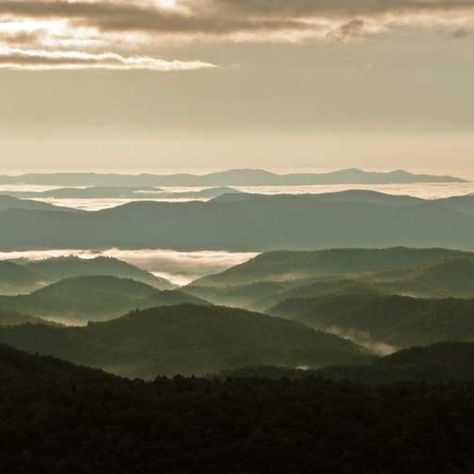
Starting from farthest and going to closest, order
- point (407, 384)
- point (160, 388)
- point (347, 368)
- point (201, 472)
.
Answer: point (347, 368)
point (407, 384)
point (160, 388)
point (201, 472)

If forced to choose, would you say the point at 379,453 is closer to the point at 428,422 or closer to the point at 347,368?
the point at 428,422

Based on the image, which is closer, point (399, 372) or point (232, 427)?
point (232, 427)

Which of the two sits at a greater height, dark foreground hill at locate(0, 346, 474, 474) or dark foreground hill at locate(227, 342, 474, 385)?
dark foreground hill at locate(0, 346, 474, 474)

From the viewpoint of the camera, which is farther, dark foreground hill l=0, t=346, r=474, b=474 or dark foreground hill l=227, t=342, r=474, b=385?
dark foreground hill l=227, t=342, r=474, b=385

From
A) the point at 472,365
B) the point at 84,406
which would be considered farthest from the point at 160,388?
the point at 472,365

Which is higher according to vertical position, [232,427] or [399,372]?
[232,427]

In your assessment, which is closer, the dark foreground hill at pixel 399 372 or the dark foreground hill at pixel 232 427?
the dark foreground hill at pixel 232 427

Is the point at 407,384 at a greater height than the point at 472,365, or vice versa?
the point at 407,384

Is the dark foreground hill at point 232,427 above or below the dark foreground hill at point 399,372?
above
